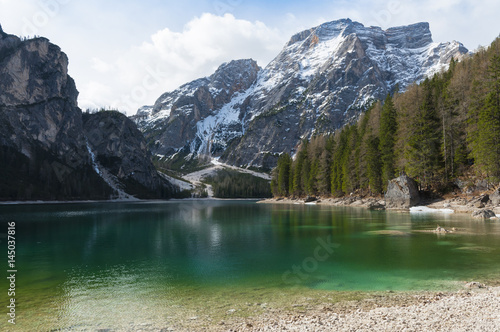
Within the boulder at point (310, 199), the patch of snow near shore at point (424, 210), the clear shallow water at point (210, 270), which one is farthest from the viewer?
the boulder at point (310, 199)

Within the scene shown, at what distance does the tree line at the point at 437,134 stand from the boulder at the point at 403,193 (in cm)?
283

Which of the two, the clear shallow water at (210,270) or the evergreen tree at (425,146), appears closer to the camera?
the clear shallow water at (210,270)

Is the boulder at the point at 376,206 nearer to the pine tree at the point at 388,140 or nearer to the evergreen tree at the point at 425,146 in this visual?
the pine tree at the point at 388,140

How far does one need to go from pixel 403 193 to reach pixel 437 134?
15.1 metres

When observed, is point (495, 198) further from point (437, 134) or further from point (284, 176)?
point (284, 176)

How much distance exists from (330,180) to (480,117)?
6789cm

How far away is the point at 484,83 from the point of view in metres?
54.6

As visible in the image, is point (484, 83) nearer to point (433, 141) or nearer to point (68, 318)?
point (433, 141)

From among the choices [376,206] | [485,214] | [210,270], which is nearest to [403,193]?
[376,206]

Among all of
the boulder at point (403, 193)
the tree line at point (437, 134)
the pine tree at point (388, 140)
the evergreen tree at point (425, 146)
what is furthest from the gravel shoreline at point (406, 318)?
the pine tree at point (388, 140)

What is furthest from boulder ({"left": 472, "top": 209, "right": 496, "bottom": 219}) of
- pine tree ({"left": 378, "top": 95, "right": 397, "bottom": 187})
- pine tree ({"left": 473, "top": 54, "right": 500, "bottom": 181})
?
pine tree ({"left": 378, "top": 95, "right": 397, "bottom": 187})

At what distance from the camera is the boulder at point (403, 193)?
219ft

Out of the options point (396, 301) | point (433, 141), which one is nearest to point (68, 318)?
point (396, 301)

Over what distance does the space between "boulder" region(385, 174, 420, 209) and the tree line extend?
2829mm
